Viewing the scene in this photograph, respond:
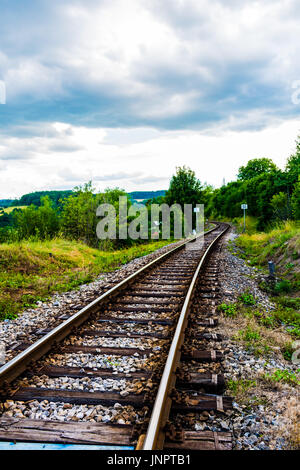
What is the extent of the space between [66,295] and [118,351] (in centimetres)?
345

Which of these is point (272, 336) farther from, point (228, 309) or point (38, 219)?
point (38, 219)

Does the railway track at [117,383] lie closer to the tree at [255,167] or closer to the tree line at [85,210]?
the tree line at [85,210]

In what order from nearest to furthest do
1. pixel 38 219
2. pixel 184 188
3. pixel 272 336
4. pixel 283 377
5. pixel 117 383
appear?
pixel 117 383 → pixel 283 377 → pixel 272 336 → pixel 38 219 → pixel 184 188

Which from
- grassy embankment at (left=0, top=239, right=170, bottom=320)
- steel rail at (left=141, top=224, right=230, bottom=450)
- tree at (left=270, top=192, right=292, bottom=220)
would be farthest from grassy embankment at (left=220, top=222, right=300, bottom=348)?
tree at (left=270, top=192, right=292, bottom=220)

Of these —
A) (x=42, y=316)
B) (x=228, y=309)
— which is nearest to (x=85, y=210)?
(x=42, y=316)

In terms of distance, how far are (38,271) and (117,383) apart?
268 inches

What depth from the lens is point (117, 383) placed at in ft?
10.7

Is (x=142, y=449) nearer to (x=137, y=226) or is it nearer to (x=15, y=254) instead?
(x=15, y=254)

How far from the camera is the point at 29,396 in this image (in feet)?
10.1

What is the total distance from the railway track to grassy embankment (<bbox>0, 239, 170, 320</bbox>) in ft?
6.81

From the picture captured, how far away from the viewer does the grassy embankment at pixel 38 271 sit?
21.7 ft

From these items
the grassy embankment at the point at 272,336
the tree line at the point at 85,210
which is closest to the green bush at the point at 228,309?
the grassy embankment at the point at 272,336

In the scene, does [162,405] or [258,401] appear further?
[258,401]

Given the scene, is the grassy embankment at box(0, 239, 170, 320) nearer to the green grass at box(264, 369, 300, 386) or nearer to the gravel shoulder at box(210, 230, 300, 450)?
the gravel shoulder at box(210, 230, 300, 450)
